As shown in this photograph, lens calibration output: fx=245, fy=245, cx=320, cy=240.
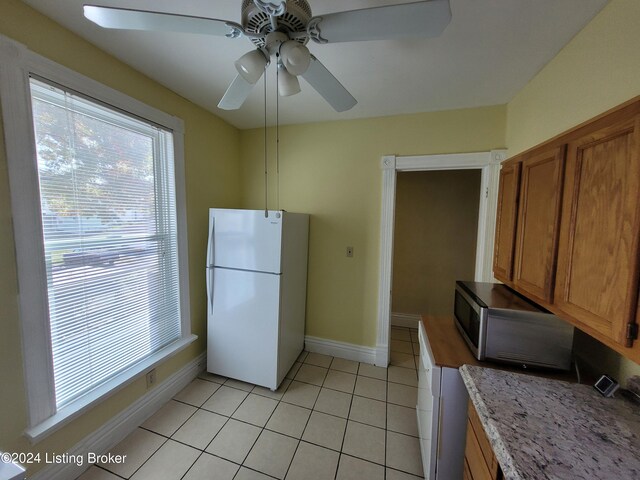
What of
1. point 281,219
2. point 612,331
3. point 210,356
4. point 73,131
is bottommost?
point 210,356

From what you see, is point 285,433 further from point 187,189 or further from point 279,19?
point 279,19

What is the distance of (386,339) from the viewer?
242 centimetres

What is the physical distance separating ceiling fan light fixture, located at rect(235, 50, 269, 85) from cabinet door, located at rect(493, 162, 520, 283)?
4.67ft

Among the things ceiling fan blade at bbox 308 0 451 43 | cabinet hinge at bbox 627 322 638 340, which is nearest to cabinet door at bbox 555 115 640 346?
cabinet hinge at bbox 627 322 638 340

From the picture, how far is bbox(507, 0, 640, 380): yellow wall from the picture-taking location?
0.98m

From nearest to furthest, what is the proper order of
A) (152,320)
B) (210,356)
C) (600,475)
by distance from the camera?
(600,475) → (152,320) → (210,356)

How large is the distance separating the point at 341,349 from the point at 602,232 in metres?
2.24

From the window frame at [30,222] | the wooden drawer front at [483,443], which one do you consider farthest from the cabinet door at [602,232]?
the window frame at [30,222]

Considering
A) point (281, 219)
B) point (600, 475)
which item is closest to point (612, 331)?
point (600, 475)

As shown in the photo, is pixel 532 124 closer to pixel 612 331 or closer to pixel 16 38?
pixel 612 331

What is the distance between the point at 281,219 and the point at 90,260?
1194mm

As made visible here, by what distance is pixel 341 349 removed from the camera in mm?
2580

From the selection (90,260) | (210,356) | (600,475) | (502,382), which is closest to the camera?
(600,475)

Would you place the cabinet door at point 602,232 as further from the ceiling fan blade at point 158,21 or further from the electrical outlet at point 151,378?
the electrical outlet at point 151,378
